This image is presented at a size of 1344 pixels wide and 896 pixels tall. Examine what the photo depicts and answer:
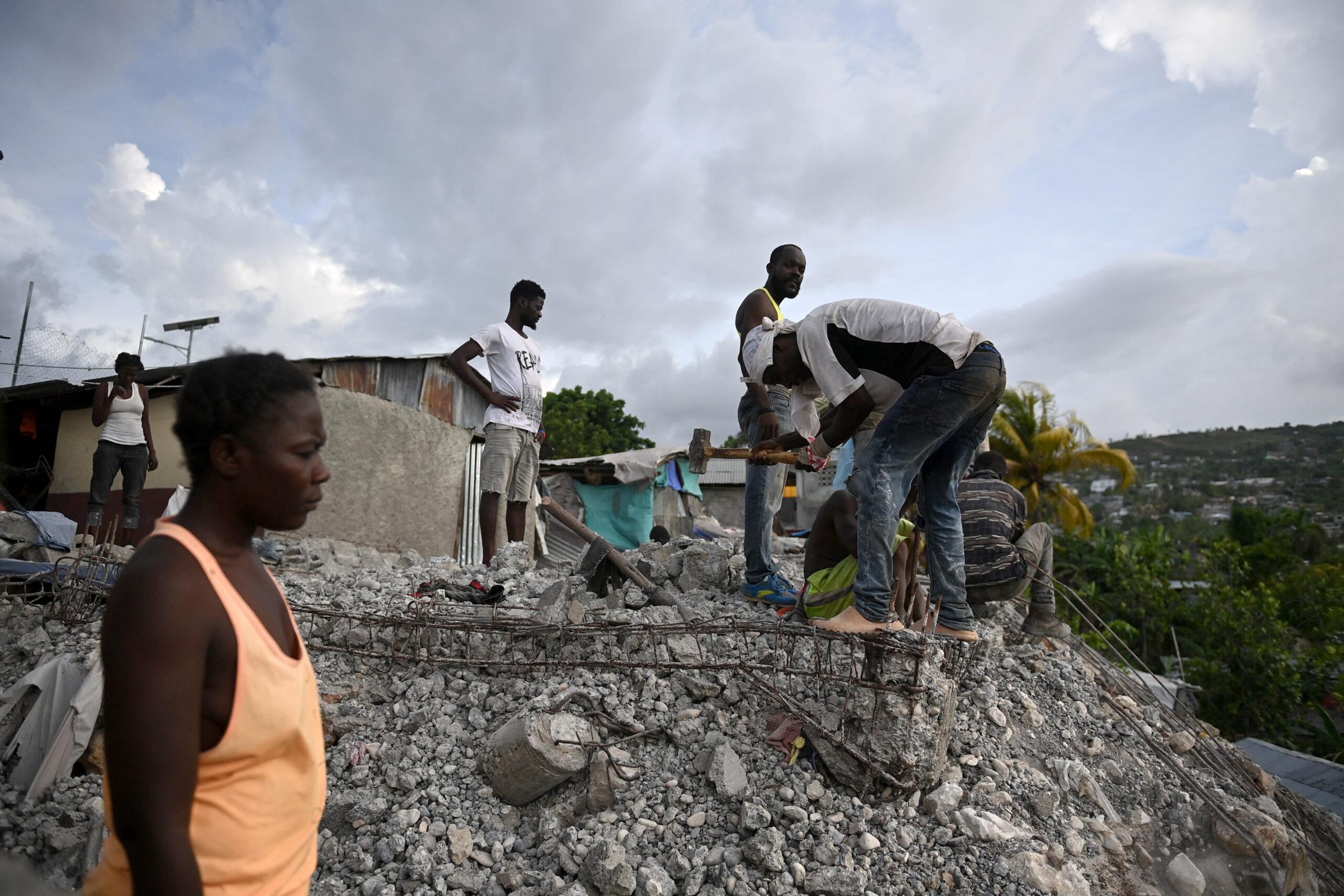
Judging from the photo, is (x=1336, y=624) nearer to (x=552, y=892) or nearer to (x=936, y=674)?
(x=936, y=674)

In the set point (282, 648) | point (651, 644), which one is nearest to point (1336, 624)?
point (651, 644)

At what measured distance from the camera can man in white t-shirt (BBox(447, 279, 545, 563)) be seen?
5.17 meters

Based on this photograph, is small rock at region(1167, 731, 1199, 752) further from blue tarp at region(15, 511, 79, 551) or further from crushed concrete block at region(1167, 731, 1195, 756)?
blue tarp at region(15, 511, 79, 551)

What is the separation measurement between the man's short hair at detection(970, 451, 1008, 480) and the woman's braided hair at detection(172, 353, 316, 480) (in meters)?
5.10

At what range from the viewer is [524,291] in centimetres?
549

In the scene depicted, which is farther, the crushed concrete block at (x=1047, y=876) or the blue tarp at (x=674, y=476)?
the blue tarp at (x=674, y=476)

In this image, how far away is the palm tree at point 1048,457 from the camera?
66.1 feet

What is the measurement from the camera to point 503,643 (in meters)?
3.46

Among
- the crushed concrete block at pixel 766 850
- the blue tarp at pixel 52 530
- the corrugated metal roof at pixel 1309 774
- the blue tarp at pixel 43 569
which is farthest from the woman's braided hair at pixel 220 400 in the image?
the corrugated metal roof at pixel 1309 774

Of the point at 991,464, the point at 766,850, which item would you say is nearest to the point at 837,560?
the point at 766,850

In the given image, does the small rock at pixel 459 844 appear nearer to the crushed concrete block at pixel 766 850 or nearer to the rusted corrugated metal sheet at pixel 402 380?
the crushed concrete block at pixel 766 850

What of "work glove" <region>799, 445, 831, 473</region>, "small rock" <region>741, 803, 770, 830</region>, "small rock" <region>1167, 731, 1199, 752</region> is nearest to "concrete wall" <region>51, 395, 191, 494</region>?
"work glove" <region>799, 445, 831, 473</region>

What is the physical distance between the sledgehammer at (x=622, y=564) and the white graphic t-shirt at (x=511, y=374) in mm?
1029

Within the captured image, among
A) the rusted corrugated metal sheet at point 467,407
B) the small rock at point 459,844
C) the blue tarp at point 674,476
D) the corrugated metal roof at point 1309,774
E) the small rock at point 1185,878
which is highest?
the rusted corrugated metal sheet at point 467,407
